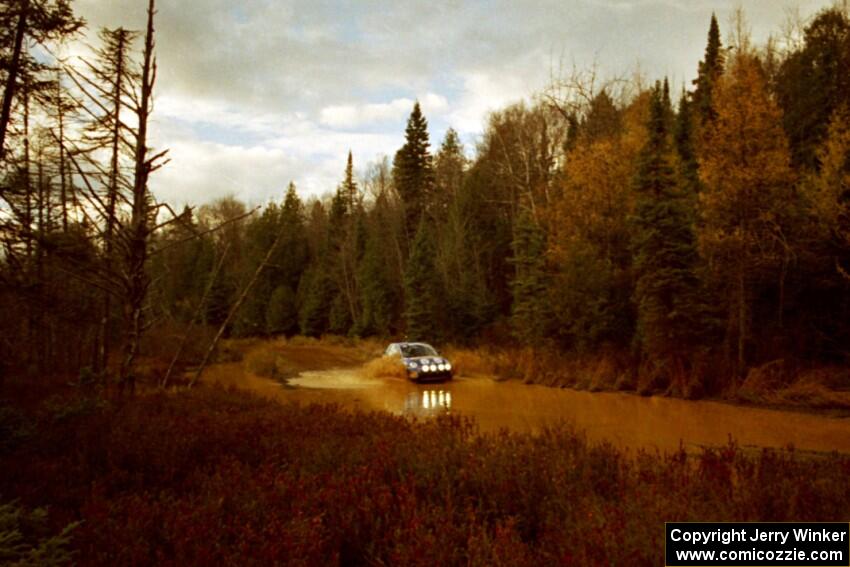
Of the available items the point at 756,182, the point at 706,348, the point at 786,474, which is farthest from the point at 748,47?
the point at 786,474

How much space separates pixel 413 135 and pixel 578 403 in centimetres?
4407

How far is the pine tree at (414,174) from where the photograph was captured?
56906 mm

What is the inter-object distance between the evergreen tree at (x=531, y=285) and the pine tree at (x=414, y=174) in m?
24.6

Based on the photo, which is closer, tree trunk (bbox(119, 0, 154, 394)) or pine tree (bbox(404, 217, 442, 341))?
tree trunk (bbox(119, 0, 154, 394))

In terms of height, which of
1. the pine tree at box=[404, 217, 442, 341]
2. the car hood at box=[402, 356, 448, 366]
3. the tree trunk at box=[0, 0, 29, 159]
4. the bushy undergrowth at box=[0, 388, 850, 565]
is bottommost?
the car hood at box=[402, 356, 448, 366]

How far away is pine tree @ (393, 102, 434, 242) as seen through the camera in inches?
2240

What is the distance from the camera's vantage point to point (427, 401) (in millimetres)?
20641

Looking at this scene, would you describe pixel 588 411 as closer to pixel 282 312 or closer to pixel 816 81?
pixel 816 81

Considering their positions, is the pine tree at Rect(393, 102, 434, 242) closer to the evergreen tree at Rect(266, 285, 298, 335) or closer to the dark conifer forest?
the dark conifer forest

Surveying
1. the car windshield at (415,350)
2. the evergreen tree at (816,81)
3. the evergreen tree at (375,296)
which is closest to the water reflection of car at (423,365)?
the car windshield at (415,350)

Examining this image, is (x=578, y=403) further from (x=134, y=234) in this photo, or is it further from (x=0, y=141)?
(x=0, y=141)

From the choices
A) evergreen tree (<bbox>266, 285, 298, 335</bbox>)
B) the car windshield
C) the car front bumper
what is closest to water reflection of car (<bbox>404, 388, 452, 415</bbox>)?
the car front bumper

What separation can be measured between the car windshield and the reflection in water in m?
3.73

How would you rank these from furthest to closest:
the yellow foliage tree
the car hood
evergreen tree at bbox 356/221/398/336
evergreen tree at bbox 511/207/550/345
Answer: evergreen tree at bbox 356/221/398/336 < evergreen tree at bbox 511/207/550/345 < the car hood < the yellow foliage tree
